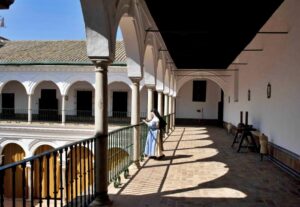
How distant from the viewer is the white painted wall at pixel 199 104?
2488cm

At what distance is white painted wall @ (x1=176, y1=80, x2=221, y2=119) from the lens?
Answer: 2488cm

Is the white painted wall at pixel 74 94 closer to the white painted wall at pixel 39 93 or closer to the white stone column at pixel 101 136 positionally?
the white painted wall at pixel 39 93

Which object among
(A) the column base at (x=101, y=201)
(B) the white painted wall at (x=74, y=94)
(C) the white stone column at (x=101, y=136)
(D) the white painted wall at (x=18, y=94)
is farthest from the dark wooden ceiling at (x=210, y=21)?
(D) the white painted wall at (x=18, y=94)

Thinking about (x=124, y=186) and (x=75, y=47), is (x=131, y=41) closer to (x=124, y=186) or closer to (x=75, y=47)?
(x=124, y=186)

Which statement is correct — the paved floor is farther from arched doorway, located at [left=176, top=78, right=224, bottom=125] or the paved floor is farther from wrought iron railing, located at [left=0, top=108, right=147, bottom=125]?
arched doorway, located at [left=176, top=78, right=224, bottom=125]

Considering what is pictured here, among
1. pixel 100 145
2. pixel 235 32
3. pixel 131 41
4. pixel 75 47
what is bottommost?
pixel 100 145

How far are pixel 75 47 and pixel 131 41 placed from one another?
54.9 feet

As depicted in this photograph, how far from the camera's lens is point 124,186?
5.77 meters

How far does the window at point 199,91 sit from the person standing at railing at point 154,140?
54.2 feet

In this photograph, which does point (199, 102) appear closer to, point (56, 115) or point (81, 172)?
point (56, 115)

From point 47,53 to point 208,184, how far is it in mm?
18739

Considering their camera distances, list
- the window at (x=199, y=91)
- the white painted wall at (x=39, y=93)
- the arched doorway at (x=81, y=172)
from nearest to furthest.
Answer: the arched doorway at (x=81, y=172) → the white painted wall at (x=39, y=93) → the window at (x=199, y=91)

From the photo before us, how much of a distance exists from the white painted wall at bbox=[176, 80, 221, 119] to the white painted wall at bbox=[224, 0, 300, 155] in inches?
517

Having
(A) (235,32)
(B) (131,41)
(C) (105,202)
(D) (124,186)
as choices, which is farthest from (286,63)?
(C) (105,202)
